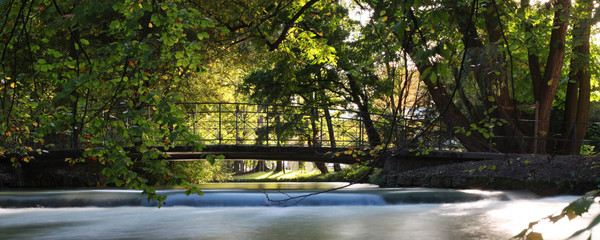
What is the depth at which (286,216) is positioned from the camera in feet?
28.4

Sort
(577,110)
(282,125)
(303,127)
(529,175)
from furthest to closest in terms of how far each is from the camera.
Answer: (282,125) → (303,127) → (577,110) → (529,175)

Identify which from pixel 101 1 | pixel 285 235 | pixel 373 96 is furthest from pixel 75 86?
pixel 373 96

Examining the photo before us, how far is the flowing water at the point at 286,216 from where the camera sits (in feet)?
23.2

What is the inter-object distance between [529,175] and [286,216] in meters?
5.14

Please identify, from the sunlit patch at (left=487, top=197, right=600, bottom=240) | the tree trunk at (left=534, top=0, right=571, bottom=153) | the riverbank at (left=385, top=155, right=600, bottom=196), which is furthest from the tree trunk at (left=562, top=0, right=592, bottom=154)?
the sunlit patch at (left=487, top=197, right=600, bottom=240)

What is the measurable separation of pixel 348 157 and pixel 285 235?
8.51 meters

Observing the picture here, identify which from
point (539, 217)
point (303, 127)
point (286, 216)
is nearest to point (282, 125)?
point (303, 127)

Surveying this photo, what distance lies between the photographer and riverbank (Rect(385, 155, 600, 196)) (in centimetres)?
990

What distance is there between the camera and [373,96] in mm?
19547

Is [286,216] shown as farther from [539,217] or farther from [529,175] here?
[529,175]

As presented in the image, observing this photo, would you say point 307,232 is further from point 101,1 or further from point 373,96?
point 373,96

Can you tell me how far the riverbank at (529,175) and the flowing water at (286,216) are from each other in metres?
0.28

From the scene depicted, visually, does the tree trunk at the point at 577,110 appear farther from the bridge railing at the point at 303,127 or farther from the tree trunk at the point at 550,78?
the bridge railing at the point at 303,127

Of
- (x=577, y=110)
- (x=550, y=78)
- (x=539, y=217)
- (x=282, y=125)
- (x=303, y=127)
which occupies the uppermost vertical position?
(x=550, y=78)
